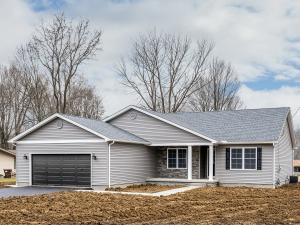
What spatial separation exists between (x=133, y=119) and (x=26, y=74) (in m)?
25.0

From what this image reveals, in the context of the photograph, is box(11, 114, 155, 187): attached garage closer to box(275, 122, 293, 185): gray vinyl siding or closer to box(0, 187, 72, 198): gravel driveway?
box(0, 187, 72, 198): gravel driveway

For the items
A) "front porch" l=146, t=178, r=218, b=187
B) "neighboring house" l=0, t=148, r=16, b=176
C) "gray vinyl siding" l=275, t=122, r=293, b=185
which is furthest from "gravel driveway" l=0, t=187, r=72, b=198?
"neighboring house" l=0, t=148, r=16, b=176

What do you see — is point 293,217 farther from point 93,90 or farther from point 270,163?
point 93,90

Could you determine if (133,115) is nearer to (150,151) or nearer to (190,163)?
(150,151)

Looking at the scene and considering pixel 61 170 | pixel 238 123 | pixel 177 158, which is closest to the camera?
pixel 61 170

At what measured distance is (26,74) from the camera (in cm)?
4816

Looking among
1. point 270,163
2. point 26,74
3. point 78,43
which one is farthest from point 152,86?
point 270,163

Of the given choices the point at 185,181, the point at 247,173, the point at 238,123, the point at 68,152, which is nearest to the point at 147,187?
the point at 185,181

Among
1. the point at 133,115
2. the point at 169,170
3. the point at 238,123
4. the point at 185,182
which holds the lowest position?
the point at 185,182

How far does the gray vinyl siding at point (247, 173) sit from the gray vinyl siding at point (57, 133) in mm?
6890

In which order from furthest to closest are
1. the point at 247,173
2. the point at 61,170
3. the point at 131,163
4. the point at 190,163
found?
the point at 190,163, the point at 131,163, the point at 247,173, the point at 61,170

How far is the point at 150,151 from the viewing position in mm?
26219

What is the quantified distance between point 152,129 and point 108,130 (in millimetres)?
2855

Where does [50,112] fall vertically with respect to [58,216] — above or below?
above
